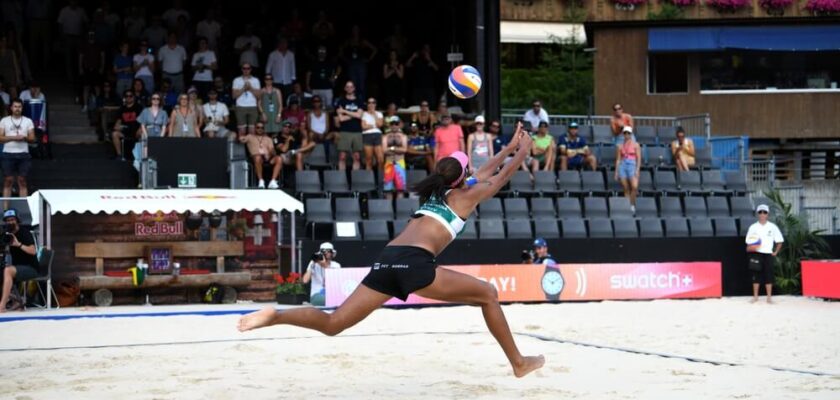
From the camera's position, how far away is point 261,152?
21.6m

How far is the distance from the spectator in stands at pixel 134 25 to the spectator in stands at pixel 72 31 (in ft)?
2.76

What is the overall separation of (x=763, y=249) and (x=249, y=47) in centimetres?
1095

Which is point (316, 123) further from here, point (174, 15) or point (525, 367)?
point (525, 367)

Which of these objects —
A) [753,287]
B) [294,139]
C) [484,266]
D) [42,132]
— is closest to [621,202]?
[753,287]

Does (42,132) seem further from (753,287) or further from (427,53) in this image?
(753,287)

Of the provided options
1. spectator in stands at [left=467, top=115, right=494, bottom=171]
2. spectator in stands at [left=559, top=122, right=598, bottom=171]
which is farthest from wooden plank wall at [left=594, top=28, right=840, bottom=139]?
spectator in stands at [left=467, top=115, right=494, bottom=171]

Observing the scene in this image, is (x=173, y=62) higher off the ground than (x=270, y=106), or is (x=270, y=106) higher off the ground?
(x=173, y=62)

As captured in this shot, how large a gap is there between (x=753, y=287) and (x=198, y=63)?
11.4 metres

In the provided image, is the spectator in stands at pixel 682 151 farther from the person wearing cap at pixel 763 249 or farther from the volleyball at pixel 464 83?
the volleyball at pixel 464 83

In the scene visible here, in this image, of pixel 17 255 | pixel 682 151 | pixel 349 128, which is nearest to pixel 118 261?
pixel 17 255

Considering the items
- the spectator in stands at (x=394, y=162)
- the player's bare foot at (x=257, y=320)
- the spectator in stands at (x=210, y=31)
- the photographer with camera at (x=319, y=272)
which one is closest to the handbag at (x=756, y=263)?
the spectator in stands at (x=394, y=162)

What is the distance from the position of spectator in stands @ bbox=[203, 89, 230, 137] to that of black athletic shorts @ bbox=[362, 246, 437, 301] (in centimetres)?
1366

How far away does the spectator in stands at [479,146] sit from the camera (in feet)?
73.6

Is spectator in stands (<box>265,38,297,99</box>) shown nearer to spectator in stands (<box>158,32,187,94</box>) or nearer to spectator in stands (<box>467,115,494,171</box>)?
spectator in stands (<box>158,32,187,94</box>)
